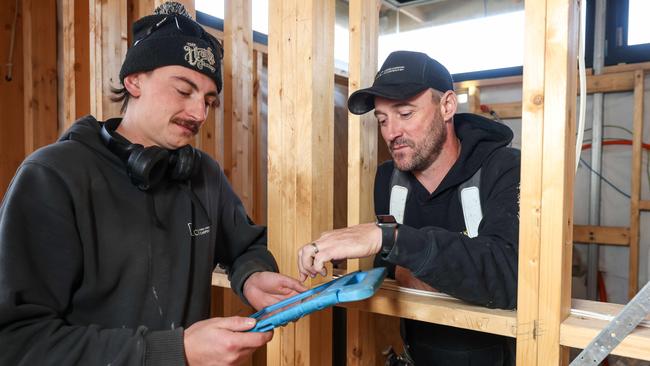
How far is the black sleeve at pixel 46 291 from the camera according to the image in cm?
88

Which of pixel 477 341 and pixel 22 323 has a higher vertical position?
pixel 22 323

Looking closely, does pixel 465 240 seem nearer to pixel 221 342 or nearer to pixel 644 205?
pixel 221 342

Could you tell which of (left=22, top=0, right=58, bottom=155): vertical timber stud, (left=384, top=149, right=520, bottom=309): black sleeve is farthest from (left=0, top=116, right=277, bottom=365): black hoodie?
(left=22, top=0, right=58, bottom=155): vertical timber stud

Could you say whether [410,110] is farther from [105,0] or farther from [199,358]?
[105,0]

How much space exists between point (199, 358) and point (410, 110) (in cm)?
104

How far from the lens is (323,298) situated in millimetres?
806

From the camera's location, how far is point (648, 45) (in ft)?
12.3

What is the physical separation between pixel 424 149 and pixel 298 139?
55 cm

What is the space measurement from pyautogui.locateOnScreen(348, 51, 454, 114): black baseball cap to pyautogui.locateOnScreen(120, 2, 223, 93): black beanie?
1.43 ft

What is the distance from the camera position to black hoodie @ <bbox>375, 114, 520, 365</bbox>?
41.2 inches

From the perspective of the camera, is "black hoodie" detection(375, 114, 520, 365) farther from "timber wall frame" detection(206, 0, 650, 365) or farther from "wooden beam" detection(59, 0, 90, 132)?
"wooden beam" detection(59, 0, 90, 132)

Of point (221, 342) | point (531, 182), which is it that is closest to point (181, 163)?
point (221, 342)

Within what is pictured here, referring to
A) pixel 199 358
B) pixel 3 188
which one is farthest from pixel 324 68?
pixel 3 188

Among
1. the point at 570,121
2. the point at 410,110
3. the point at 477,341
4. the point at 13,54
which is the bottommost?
the point at 477,341
